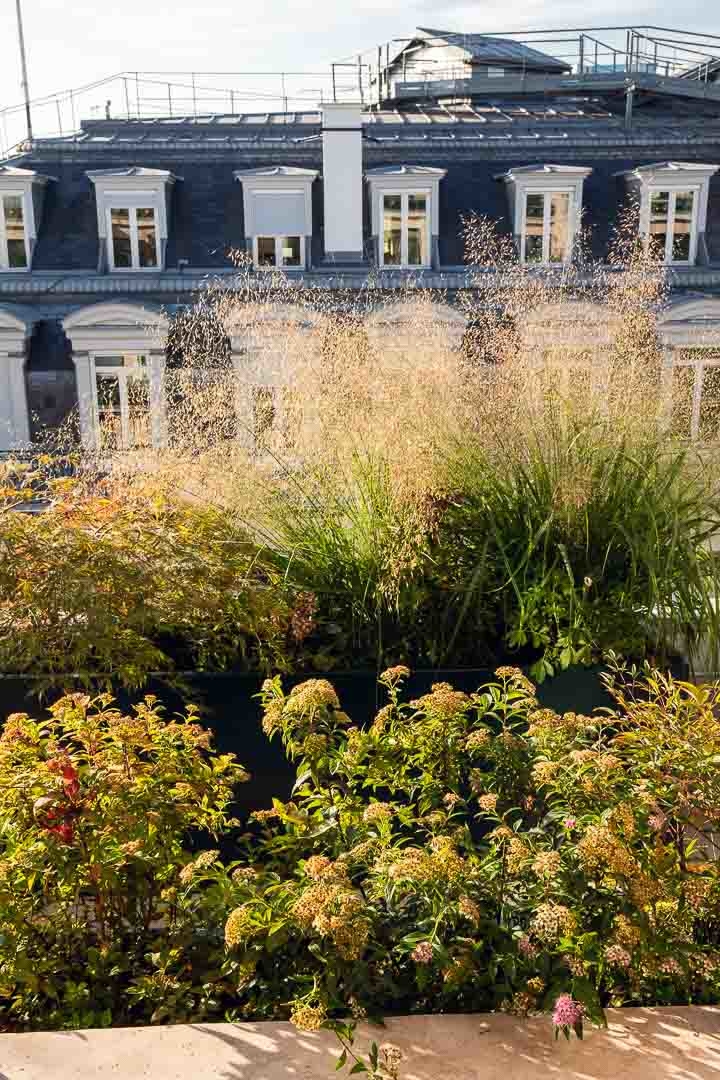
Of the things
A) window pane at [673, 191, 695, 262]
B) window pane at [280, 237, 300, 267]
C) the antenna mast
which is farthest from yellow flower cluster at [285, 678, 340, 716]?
the antenna mast

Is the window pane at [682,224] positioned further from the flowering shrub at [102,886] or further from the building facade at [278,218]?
the flowering shrub at [102,886]

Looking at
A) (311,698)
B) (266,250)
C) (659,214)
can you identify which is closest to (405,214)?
(266,250)

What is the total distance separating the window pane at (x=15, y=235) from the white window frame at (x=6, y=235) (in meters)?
0.02

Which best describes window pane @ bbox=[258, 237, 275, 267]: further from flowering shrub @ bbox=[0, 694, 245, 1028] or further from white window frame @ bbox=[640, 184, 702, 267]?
flowering shrub @ bbox=[0, 694, 245, 1028]

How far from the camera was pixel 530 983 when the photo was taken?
1.44 meters

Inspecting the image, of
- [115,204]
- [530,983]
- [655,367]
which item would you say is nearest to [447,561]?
[655,367]

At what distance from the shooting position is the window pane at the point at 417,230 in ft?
28.8

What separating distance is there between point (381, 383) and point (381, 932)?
1521 millimetres

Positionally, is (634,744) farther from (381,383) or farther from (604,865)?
(381,383)

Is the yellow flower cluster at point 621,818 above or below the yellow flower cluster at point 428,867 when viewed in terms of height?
above

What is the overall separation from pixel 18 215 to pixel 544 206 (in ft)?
15.6

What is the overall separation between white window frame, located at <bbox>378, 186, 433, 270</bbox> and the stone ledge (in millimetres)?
7855

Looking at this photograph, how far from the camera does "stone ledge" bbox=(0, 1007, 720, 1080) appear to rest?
139 centimetres

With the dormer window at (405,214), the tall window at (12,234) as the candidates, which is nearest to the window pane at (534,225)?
the dormer window at (405,214)
